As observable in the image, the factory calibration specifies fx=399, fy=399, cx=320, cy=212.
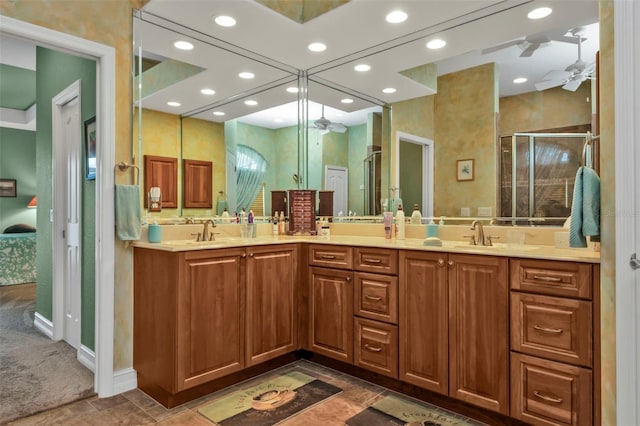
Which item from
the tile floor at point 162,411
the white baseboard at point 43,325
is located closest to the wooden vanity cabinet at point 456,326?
the tile floor at point 162,411

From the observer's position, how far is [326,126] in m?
3.56

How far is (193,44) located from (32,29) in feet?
3.26

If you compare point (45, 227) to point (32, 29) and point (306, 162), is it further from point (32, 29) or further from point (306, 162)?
point (306, 162)

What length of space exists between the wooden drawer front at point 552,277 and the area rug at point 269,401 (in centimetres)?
130

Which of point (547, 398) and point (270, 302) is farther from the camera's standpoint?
point (270, 302)

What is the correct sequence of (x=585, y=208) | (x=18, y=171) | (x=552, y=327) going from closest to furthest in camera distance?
(x=585, y=208), (x=552, y=327), (x=18, y=171)

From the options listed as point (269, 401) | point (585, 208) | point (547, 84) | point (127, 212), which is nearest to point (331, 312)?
point (269, 401)

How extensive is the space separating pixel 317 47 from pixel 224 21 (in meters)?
0.73

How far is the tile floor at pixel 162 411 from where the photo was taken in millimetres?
2127

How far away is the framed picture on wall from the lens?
2.62 metres

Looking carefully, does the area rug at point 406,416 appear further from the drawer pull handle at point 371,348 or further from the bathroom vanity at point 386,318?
the drawer pull handle at point 371,348

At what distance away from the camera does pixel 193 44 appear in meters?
2.88

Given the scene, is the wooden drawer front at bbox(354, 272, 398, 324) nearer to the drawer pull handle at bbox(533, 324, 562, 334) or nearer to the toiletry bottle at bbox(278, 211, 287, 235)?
the drawer pull handle at bbox(533, 324, 562, 334)

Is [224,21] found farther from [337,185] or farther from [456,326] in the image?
[456,326]
